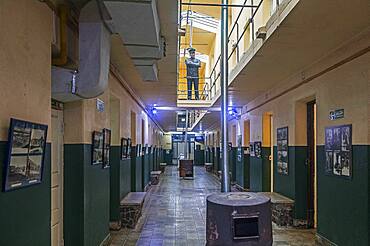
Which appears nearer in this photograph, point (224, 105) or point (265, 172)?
point (224, 105)

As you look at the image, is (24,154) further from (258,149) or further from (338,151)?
(258,149)

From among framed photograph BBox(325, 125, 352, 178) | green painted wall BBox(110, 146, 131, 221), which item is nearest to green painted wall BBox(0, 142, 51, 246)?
framed photograph BBox(325, 125, 352, 178)

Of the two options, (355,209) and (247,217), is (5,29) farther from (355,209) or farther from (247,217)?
(355,209)

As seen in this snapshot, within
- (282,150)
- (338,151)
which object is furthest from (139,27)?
(282,150)

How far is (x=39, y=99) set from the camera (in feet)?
9.02

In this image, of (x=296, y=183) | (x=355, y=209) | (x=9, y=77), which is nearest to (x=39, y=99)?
(x=9, y=77)

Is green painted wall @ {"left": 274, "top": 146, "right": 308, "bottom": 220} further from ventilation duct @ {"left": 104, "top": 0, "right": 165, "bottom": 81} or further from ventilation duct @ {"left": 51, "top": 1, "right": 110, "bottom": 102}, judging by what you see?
ventilation duct @ {"left": 51, "top": 1, "right": 110, "bottom": 102}

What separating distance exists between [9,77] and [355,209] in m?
3.81

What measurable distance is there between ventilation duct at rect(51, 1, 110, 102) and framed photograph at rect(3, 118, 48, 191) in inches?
23.8

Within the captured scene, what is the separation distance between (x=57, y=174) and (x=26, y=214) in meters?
1.49

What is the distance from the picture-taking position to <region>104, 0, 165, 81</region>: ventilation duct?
2.78 m

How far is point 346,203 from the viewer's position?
4613 millimetres

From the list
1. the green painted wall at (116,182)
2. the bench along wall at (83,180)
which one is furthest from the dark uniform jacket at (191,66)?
the bench along wall at (83,180)

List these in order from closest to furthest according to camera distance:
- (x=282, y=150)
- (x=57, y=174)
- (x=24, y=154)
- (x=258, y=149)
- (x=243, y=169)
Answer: (x=24, y=154) → (x=57, y=174) → (x=282, y=150) → (x=258, y=149) → (x=243, y=169)
